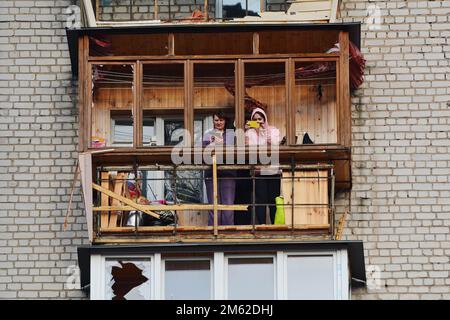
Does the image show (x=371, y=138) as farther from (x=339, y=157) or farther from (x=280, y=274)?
(x=280, y=274)

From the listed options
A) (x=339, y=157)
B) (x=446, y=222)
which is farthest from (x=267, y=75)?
(x=446, y=222)

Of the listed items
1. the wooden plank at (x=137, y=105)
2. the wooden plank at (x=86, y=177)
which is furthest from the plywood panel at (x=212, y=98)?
the wooden plank at (x=86, y=177)

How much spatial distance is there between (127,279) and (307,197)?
2.36 meters

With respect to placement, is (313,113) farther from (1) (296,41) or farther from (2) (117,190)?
(2) (117,190)

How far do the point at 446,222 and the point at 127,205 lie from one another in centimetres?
406

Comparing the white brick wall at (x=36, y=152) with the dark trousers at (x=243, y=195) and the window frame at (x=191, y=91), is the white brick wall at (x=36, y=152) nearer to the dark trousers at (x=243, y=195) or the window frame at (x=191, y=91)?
the window frame at (x=191, y=91)

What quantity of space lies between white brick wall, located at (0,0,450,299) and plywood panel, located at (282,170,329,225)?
45.6 inches

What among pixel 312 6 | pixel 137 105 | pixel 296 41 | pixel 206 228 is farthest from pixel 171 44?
pixel 206 228

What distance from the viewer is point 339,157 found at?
838 inches

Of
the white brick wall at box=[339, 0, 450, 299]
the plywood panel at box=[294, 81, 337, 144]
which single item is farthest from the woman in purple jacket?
the white brick wall at box=[339, 0, 450, 299]

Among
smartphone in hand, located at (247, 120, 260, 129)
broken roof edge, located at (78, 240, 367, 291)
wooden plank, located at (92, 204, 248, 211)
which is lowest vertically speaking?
broken roof edge, located at (78, 240, 367, 291)

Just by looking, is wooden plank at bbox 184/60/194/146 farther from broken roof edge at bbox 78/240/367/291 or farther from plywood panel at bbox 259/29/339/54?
broken roof edge at bbox 78/240/367/291

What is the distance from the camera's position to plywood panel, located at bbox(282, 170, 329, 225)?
21109mm

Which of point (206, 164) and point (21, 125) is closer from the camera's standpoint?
point (206, 164)
